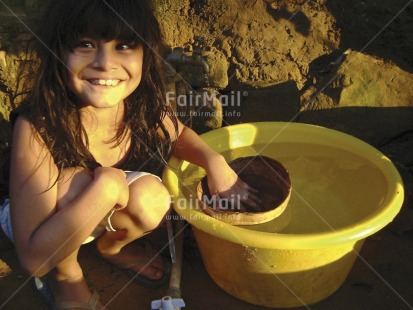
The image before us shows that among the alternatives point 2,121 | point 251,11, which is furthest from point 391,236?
point 2,121

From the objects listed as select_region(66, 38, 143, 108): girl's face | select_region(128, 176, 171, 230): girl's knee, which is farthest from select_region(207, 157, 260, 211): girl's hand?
select_region(66, 38, 143, 108): girl's face

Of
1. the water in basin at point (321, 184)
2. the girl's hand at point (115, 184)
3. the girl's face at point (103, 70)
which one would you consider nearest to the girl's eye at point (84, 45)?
the girl's face at point (103, 70)

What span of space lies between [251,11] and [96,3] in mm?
1283

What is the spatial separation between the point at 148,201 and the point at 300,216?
60 cm

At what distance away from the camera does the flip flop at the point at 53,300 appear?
5.24 feet

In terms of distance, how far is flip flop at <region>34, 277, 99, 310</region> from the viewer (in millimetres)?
1597

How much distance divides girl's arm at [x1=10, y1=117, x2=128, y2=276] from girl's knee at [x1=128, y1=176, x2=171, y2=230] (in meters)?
0.12

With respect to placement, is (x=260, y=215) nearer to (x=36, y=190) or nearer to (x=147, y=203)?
(x=147, y=203)

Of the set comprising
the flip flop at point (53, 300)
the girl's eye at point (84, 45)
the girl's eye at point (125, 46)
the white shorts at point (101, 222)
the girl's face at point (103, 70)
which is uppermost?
the girl's eye at point (84, 45)

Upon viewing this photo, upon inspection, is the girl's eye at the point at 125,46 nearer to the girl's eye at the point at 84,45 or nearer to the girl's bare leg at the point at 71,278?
the girl's eye at the point at 84,45

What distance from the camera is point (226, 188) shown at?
66.5 inches

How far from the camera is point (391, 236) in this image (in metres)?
1.93

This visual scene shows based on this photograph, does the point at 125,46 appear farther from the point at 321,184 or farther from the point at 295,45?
the point at 295,45

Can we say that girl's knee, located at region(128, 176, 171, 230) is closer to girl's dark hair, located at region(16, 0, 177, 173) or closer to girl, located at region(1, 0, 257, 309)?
girl, located at region(1, 0, 257, 309)
